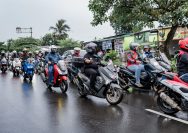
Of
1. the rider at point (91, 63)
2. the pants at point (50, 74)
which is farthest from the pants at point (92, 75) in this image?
the pants at point (50, 74)

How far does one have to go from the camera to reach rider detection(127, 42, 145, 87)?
13.2 metres

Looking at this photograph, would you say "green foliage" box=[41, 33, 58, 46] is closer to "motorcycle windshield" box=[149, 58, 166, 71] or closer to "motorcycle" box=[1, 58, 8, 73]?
"motorcycle" box=[1, 58, 8, 73]

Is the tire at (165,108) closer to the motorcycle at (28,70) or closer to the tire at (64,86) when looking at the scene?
the tire at (64,86)

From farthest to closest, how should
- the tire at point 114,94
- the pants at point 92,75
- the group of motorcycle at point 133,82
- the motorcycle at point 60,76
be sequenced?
the motorcycle at point 60,76, the pants at point 92,75, the tire at point 114,94, the group of motorcycle at point 133,82

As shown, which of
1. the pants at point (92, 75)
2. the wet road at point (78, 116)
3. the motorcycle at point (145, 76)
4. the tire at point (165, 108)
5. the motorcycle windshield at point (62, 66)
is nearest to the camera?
the wet road at point (78, 116)

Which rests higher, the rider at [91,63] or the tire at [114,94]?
the rider at [91,63]

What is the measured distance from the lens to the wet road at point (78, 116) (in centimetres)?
727

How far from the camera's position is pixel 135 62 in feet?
44.4

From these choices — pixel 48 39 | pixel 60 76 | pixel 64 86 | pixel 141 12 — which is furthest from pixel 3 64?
pixel 48 39

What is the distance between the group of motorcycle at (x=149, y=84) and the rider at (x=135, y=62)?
0.16 m

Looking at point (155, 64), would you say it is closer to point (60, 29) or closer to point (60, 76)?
point (60, 76)

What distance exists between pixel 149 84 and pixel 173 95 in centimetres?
471

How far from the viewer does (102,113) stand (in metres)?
8.93

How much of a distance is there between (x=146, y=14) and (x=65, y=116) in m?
10.9
